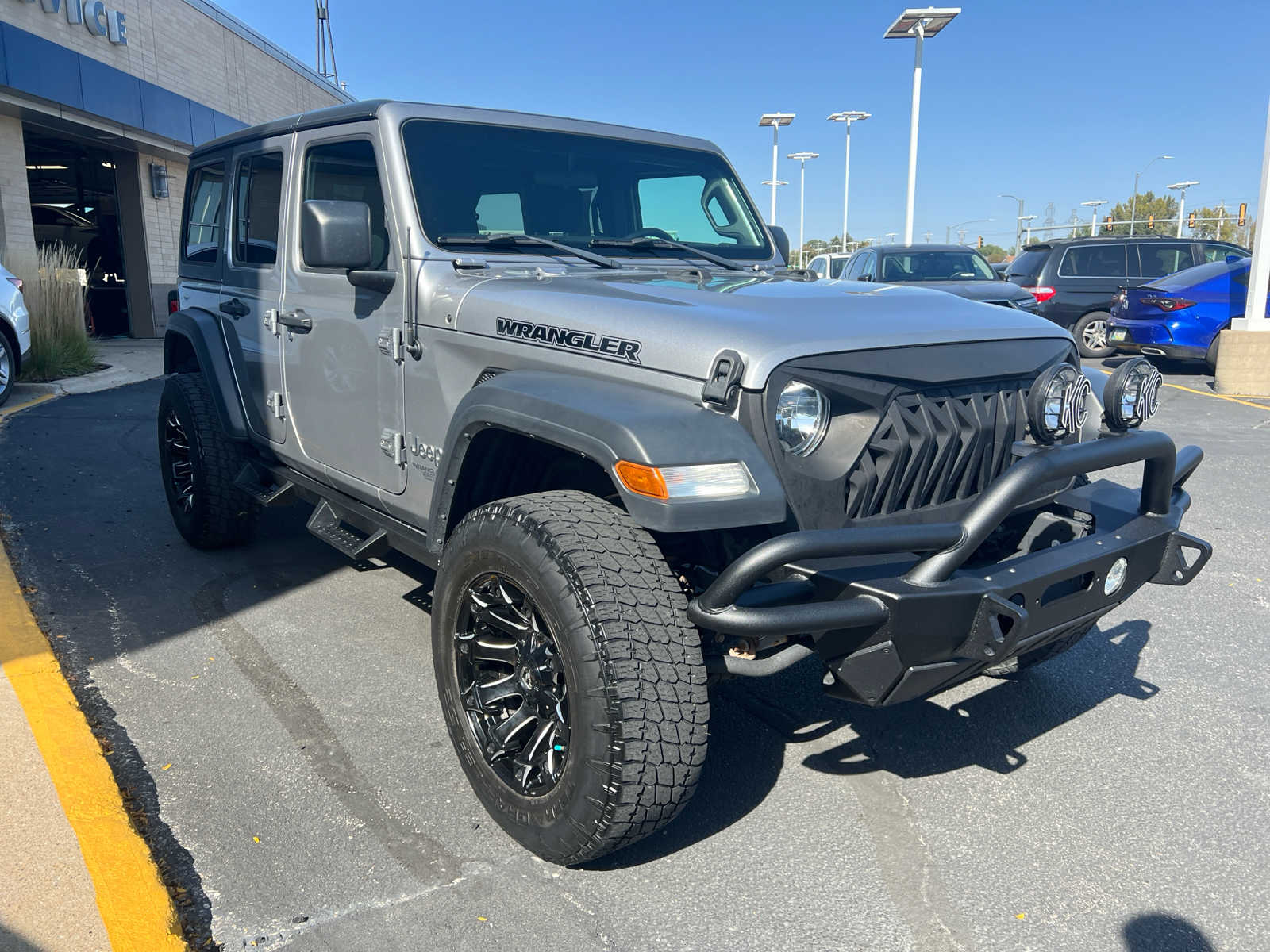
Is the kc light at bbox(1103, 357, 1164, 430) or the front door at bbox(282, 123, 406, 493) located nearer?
the kc light at bbox(1103, 357, 1164, 430)

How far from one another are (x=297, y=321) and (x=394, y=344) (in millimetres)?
814

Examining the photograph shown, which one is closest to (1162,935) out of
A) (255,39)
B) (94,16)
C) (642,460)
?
(642,460)

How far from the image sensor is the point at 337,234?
3217 mm

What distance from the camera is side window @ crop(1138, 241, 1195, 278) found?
15.2m

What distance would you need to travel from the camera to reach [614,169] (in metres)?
4.00

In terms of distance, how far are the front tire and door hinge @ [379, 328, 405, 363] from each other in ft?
2.98

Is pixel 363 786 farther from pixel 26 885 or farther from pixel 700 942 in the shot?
pixel 700 942

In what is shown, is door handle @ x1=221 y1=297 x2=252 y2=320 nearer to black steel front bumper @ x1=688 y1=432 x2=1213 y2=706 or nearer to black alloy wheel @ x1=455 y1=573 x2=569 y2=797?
black alloy wheel @ x1=455 y1=573 x2=569 y2=797

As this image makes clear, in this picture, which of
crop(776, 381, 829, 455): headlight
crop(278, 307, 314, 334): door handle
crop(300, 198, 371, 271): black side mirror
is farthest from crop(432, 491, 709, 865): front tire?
crop(278, 307, 314, 334): door handle

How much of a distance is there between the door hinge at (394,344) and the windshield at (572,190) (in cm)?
35

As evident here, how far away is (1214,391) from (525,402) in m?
11.4

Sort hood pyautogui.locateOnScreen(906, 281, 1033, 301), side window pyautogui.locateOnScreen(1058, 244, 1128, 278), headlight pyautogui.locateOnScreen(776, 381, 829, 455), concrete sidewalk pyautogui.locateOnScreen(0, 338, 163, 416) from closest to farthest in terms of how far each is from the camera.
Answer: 1. headlight pyautogui.locateOnScreen(776, 381, 829, 455)
2. concrete sidewalk pyautogui.locateOnScreen(0, 338, 163, 416)
3. hood pyautogui.locateOnScreen(906, 281, 1033, 301)
4. side window pyautogui.locateOnScreen(1058, 244, 1128, 278)

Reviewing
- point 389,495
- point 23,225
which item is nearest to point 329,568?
point 389,495

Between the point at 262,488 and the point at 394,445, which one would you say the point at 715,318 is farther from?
the point at 262,488
